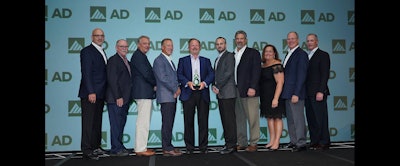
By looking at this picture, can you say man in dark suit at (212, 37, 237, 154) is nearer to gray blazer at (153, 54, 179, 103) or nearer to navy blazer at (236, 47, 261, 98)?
navy blazer at (236, 47, 261, 98)

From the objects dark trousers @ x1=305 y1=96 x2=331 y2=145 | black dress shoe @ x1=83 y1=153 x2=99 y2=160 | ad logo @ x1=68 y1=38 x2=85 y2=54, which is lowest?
black dress shoe @ x1=83 y1=153 x2=99 y2=160

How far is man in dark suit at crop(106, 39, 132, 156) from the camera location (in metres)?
4.63

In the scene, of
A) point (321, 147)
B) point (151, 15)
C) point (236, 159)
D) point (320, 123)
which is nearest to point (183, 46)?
point (151, 15)

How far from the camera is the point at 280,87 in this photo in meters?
4.93

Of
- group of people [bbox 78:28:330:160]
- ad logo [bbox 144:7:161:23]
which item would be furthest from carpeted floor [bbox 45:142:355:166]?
ad logo [bbox 144:7:161:23]

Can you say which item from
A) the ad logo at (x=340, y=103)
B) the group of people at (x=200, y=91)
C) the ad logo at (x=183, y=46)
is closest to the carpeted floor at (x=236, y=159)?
the group of people at (x=200, y=91)

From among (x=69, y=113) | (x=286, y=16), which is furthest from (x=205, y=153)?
(x=286, y=16)

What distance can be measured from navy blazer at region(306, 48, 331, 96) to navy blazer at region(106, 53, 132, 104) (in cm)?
254

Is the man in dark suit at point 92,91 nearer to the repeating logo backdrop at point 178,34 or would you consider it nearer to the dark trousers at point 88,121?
the dark trousers at point 88,121

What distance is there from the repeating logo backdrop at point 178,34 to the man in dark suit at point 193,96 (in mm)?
1000

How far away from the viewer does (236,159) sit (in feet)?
14.0

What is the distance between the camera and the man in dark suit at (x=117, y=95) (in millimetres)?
4633

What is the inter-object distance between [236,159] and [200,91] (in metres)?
1.02
